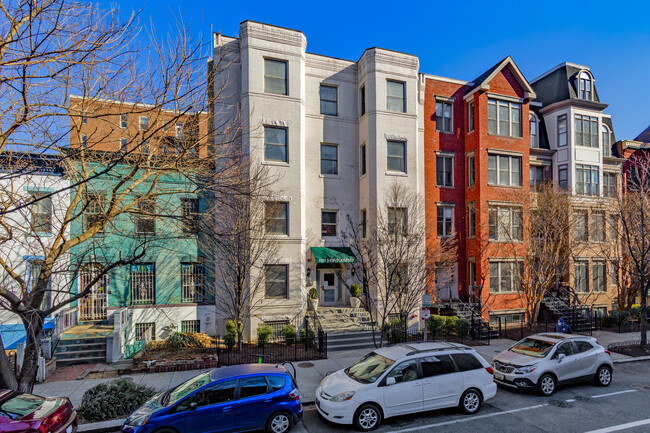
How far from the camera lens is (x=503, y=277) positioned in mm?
22141

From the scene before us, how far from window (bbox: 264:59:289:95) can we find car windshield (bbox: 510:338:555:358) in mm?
14926

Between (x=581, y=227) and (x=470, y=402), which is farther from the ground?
(x=581, y=227)

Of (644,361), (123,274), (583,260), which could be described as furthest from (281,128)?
(583,260)

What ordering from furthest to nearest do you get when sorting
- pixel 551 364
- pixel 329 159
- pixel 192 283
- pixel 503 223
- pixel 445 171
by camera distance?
pixel 445 171
pixel 503 223
pixel 329 159
pixel 192 283
pixel 551 364

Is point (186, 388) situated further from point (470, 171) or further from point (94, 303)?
point (470, 171)

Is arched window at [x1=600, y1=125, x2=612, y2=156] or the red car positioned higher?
arched window at [x1=600, y1=125, x2=612, y2=156]

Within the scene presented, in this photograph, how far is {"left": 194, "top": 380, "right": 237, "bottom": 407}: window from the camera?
322 inches

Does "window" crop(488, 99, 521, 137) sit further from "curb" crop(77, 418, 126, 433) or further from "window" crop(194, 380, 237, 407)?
"curb" crop(77, 418, 126, 433)

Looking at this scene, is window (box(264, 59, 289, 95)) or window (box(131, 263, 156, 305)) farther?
window (box(264, 59, 289, 95))

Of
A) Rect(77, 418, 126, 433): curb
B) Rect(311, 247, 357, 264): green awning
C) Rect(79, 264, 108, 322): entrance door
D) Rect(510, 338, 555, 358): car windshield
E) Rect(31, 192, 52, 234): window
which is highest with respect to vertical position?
Rect(31, 192, 52, 234): window

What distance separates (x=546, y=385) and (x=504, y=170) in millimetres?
14653

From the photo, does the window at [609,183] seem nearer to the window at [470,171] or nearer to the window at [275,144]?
the window at [470,171]

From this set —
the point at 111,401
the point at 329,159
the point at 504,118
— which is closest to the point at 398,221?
the point at 329,159

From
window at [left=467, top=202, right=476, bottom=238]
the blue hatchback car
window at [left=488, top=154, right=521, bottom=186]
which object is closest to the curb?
the blue hatchback car
